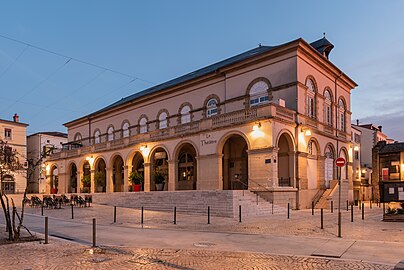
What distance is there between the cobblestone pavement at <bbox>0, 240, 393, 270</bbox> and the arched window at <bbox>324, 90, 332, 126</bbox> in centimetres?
2433

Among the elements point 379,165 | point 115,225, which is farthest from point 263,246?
point 379,165

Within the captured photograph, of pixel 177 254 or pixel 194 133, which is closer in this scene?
pixel 177 254

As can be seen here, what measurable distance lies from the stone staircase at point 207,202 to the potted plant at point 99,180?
1419 cm

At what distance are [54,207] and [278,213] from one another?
1620cm

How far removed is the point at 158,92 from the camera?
→ 39.1 metres

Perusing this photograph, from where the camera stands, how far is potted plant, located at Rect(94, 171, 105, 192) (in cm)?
4144

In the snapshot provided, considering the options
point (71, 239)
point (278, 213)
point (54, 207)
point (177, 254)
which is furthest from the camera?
point (54, 207)

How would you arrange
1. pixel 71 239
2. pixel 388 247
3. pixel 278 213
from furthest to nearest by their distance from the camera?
pixel 278 213 < pixel 71 239 < pixel 388 247

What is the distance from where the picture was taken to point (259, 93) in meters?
29.3

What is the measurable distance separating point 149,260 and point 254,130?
1772 centimetres

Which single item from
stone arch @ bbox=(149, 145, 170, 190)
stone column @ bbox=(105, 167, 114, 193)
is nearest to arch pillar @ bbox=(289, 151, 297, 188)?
stone arch @ bbox=(149, 145, 170, 190)

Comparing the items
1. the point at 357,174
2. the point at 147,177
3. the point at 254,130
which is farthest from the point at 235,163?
the point at 357,174

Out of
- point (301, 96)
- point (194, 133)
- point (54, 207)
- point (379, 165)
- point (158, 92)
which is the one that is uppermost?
point (158, 92)

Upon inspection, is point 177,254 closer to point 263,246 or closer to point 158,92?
point 263,246
